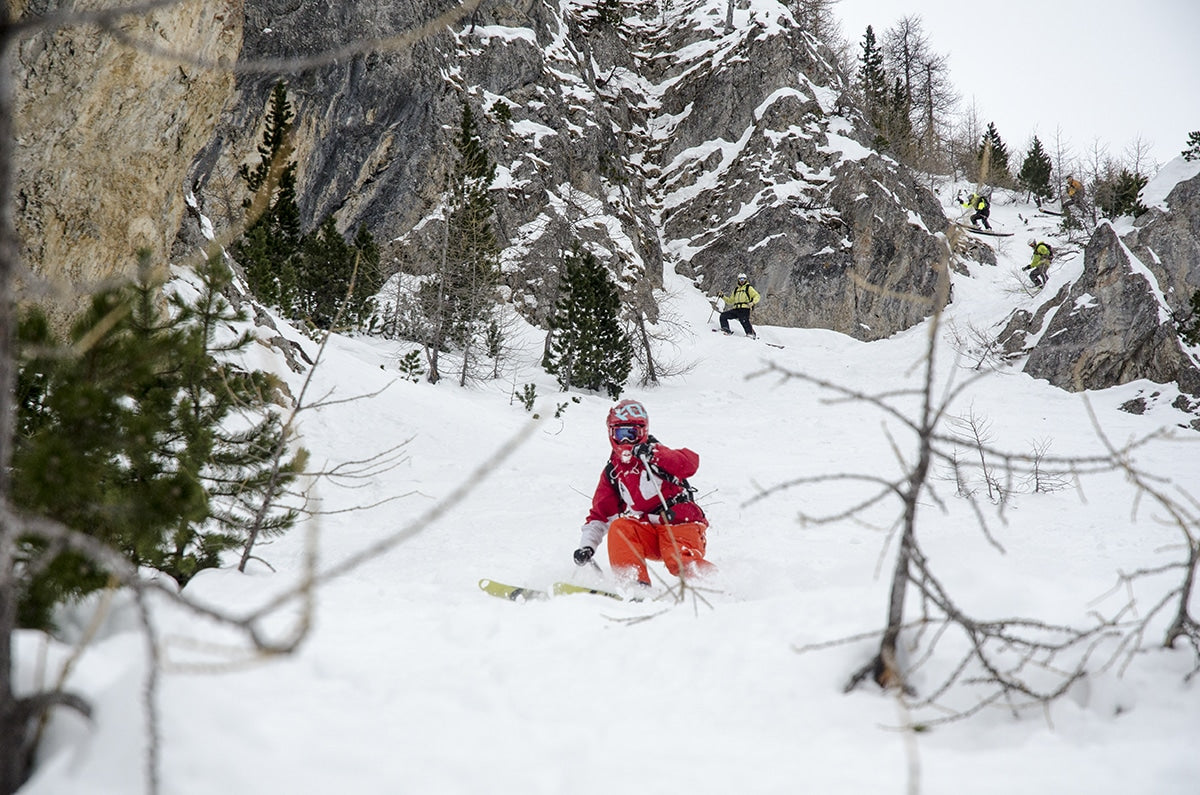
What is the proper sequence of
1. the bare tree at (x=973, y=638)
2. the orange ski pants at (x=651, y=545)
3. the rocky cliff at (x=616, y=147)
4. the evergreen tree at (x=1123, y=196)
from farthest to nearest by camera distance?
1. the rocky cliff at (x=616, y=147)
2. the evergreen tree at (x=1123, y=196)
3. the orange ski pants at (x=651, y=545)
4. the bare tree at (x=973, y=638)

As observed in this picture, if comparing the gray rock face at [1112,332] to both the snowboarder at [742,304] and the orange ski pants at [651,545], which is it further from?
the orange ski pants at [651,545]

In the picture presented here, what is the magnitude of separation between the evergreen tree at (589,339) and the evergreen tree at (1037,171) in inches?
1274

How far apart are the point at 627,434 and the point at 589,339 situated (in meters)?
9.81

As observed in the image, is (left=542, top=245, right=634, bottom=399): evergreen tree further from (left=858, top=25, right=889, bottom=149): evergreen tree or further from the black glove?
(left=858, top=25, right=889, bottom=149): evergreen tree

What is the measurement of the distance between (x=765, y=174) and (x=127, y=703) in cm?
2949

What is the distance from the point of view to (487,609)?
259 centimetres

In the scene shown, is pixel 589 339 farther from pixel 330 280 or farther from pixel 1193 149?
pixel 1193 149

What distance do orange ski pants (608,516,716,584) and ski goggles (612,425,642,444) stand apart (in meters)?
0.61

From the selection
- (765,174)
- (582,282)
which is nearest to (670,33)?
(765,174)

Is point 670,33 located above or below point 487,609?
above

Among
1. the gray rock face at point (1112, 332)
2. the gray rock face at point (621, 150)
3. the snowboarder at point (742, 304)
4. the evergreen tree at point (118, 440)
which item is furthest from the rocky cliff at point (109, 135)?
the snowboarder at point (742, 304)

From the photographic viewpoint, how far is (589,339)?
14695 mm

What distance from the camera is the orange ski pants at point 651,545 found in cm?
451

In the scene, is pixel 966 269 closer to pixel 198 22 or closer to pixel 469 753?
pixel 198 22
